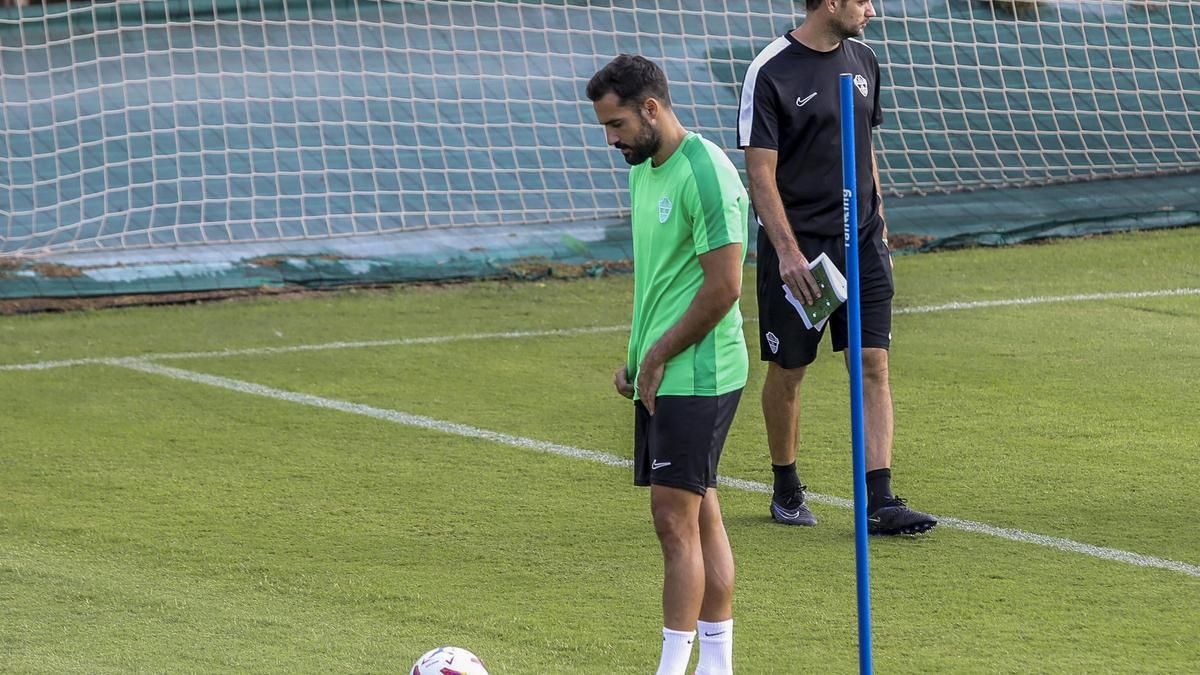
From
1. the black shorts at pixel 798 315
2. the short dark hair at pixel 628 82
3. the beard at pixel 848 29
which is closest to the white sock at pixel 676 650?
the short dark hair at pixel 628 82

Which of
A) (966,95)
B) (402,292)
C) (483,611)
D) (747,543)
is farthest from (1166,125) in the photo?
(483,611)

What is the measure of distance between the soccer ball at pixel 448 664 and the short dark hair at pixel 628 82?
4.21 feet

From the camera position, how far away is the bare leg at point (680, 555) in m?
3.97

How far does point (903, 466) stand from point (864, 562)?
8.47 feet

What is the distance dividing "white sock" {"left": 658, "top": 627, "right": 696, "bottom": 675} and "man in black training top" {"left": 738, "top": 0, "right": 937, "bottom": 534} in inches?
60.4

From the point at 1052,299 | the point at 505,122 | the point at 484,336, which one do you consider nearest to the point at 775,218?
the point at 484,336

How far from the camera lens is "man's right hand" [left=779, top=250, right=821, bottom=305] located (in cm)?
464

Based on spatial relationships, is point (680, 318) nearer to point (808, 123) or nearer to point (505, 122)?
point (808, 123)

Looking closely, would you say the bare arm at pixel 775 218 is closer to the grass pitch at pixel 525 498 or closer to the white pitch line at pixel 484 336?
the grass pitch at pixel 525 498

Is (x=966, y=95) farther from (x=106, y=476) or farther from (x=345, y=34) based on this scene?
(x=106, y=476)

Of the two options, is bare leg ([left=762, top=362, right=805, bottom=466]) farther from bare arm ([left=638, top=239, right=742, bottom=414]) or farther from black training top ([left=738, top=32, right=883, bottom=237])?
bare arm ([left=638, top=239, right=742, bottom=414])

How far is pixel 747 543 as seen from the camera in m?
5.32

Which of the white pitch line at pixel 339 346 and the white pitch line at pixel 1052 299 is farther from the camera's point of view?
the white pitch line at pixel 1052 299

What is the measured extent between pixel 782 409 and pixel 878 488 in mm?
416
